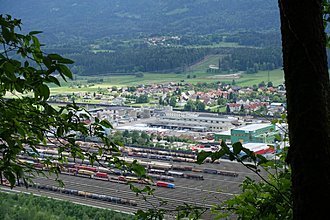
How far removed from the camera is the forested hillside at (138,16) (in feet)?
130

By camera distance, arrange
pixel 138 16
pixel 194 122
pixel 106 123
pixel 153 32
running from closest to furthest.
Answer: pixel 106 123, pixel 194 122, pixel 153 32, pixel 138 16

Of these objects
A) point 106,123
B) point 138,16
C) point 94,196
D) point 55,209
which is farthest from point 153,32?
point 106,123

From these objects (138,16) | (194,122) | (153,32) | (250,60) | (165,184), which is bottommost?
(165,184)

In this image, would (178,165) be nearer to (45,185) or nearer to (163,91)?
(45,185)

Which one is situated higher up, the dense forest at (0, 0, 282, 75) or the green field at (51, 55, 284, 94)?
the dense forest at (0, 0, 282, 75)

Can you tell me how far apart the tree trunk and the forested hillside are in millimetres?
36906

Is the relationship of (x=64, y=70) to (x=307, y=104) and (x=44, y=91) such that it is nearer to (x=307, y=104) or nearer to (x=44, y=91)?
(x=44, y=91)

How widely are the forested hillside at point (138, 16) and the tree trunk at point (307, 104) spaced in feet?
121

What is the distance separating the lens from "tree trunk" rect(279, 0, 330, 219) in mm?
555

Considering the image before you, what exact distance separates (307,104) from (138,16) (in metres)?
47.8

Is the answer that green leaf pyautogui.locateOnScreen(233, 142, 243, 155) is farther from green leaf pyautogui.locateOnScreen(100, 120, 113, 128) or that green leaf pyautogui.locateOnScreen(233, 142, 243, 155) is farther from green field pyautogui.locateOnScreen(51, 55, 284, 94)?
green field pyautogui.locateOnScreen(51, 55, 284, 94)

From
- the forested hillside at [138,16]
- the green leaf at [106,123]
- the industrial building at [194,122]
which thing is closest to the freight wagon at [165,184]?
the industrial building at [194,122]

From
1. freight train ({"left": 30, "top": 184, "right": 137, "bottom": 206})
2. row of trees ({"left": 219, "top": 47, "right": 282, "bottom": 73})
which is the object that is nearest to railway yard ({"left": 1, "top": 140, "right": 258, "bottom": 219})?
freight train ({"left": 30, "top": 184, "right": 137, "bottom": 206})

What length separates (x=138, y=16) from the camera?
47469 millimetres
